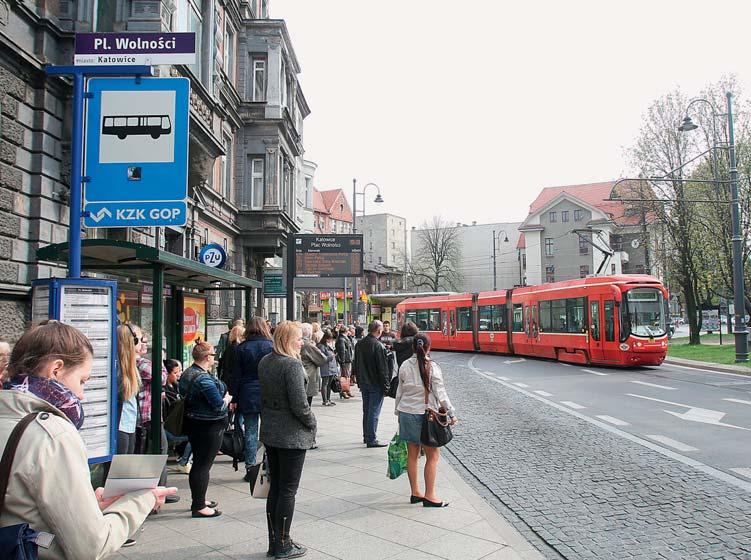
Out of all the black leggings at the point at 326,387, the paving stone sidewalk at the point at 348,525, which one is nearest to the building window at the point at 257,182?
the black leggings at the point at 326,387

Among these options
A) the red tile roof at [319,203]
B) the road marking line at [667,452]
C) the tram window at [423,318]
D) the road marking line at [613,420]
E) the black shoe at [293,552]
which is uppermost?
the red tile roof at [319,203]

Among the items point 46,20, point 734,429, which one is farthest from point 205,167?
point 734,429

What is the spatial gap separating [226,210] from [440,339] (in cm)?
1507

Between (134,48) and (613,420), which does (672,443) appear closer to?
(613,420)

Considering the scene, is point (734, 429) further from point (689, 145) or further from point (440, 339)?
point (689, 145)

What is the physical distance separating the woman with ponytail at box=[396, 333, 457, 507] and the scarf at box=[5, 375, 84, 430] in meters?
4.31

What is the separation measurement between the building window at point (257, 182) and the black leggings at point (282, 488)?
22328mm

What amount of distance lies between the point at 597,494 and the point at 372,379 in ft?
12.4

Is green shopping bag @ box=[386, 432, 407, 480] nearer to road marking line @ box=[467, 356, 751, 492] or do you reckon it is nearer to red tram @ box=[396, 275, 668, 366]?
road marking line @ box=[467, 356, 751, 492]

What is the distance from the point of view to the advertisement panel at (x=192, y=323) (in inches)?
403

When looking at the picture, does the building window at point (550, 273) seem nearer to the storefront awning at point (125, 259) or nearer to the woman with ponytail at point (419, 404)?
the storefront awning at point (125, 259)

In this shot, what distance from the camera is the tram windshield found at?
68.1ft

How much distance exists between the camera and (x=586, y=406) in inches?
517

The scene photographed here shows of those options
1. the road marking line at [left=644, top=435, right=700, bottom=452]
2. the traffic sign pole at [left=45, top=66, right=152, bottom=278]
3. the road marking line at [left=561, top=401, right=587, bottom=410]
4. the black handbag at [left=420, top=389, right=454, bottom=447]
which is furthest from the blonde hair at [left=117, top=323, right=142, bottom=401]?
the road marking line at [left=561, top=401, right=587, bottom=410]
